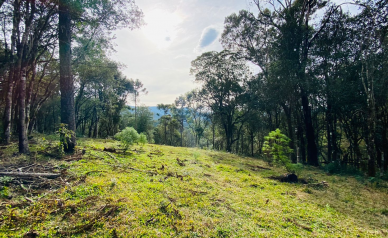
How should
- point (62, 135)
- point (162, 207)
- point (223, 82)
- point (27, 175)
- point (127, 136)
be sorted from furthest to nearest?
point (223, 82)
point (127, 136)
point (62, 135)
point (27, 175)
point (162, 207)

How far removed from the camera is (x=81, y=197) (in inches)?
131

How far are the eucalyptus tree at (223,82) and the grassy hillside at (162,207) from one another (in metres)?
16.8

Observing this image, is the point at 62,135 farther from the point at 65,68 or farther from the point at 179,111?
the point at 179,111

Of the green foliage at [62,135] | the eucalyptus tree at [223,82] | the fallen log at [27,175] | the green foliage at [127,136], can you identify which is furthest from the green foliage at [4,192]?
the eucalyptus tree at [223,82]

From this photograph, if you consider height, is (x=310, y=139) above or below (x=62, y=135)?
below

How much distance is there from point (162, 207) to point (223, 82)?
20037 mm

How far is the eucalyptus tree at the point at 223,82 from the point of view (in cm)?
2106

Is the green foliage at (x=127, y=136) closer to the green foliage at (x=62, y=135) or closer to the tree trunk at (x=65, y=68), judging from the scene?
the tree trunk at (x=65, y=68)

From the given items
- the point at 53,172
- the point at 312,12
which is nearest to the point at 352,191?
the point at 53,172

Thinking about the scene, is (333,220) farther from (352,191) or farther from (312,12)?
(312,12)

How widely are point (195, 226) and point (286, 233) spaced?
1.58 m

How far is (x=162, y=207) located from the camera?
3.38 meters

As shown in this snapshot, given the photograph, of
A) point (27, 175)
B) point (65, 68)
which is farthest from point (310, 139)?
point (65, 68)

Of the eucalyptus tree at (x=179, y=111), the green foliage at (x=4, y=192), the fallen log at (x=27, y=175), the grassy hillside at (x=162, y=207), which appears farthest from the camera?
the eucalyptus tree at (x=179, y=111)
